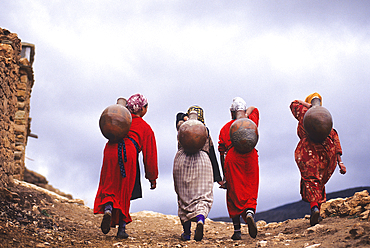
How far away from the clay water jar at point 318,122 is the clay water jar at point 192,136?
1.82m

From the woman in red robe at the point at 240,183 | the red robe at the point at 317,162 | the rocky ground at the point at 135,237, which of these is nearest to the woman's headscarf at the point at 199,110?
the woman in red robe at the point at 240,183

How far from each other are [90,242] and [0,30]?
5.56 m

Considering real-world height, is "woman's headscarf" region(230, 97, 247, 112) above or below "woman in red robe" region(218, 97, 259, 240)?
above

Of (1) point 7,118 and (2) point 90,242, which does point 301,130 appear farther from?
(1) point 7,118

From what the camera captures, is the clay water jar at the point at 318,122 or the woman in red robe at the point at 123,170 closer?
the woman in red robe at the point at 123,170

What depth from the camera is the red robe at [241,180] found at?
221 inches

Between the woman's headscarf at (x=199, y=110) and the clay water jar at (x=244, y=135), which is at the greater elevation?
the woman's headscarf at (x=199, y=110)

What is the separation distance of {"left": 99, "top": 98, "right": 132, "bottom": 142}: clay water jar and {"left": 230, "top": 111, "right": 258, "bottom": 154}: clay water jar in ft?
5.51

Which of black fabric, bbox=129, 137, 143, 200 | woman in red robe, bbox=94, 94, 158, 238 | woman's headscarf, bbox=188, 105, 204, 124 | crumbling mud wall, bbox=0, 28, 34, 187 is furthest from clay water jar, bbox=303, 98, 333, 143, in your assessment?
crumbling mud wall, bbox=0, 28, 34, 187

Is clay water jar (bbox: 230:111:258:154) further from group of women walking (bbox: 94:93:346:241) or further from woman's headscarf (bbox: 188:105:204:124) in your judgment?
woman's headscarf (bbox: 188:105:204:124)

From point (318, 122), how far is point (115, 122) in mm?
3357

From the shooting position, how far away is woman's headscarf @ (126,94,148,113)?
589 cm

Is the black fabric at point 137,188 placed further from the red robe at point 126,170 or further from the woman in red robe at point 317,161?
the woman in red robe at point 317,161

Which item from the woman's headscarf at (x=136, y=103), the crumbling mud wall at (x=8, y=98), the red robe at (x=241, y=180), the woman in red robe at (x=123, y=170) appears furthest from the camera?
the crumbling mud wall at (x=8, y=98)
